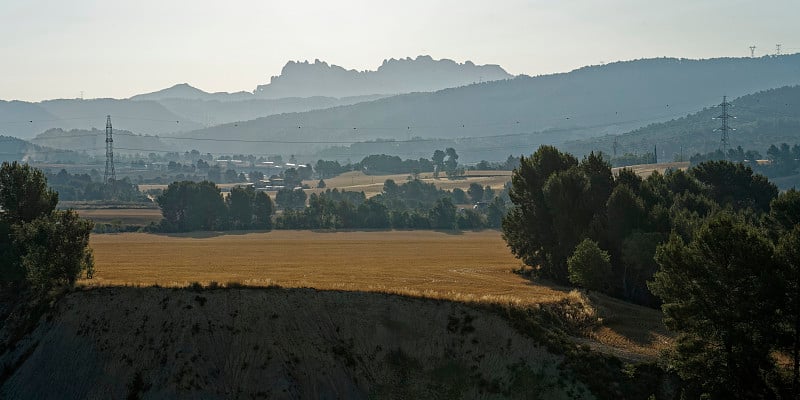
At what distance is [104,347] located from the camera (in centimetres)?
5153

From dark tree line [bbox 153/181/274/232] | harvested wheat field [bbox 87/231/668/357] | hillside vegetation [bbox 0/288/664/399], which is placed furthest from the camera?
dark tree line [bbox 153/181/274/232]

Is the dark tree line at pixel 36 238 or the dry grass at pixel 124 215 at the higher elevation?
the dark tree line at pixel 36 238

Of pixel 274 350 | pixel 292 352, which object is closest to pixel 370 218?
pixel 292 352

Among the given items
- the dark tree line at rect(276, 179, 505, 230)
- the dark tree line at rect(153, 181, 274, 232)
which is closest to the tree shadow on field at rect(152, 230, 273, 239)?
the dark tree line at rect(153, 181, 274, 232)

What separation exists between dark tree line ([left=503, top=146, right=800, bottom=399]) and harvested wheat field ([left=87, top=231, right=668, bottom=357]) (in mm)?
4546

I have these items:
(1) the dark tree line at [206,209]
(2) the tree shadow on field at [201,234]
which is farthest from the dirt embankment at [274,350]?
(1) the dark tree line at [206,209]

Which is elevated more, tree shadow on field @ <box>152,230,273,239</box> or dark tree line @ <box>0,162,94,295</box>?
dark tree line @ <box>0,162,94,295</box>

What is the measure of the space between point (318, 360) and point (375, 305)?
19.9 ft

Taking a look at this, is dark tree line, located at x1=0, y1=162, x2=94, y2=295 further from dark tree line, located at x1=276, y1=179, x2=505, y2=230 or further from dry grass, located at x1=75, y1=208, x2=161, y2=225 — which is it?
dark tree line, located at x1=276, y1=179, x2=505, y2=230

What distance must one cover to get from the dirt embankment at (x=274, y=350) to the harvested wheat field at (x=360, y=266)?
2661 millimetres

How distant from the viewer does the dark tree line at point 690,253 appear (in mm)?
45344

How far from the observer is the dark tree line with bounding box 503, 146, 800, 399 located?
1785 inches

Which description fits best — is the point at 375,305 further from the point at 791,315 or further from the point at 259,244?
the point at 259,244

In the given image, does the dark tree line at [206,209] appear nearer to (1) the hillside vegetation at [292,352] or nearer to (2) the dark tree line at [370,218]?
(2) the dark tree line at [370,218]
